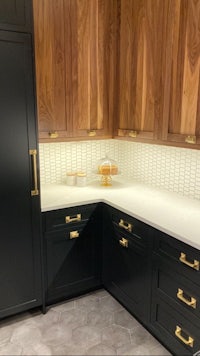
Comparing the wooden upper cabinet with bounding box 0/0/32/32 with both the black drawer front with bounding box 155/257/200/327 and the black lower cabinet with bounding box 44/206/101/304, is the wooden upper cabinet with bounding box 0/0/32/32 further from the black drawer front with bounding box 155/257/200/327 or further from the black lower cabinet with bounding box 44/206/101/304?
the black drawer front with bounding box 155/257/200/327

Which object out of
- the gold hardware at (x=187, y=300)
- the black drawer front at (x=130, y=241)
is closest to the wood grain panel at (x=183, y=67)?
the black drawer front at (x=130, y=241)

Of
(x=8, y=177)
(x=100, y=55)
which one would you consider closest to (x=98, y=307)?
(x=8, y=177)

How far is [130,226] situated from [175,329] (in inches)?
27.0

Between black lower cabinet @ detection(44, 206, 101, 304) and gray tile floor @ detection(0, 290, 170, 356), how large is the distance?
0.49 ft

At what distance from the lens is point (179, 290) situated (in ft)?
5.57

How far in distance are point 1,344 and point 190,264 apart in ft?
4.47

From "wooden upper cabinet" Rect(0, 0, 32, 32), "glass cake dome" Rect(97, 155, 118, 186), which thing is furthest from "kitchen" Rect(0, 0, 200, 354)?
"glass cake dome" Rect(97, 155, 118, 186)

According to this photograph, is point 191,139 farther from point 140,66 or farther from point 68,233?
point 68,233

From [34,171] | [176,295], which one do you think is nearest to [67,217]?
[34,171]

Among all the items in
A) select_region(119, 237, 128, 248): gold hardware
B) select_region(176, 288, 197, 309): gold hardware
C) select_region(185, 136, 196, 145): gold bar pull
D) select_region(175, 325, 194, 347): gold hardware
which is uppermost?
select_region(185, 136, 196, 145): gold bar pull

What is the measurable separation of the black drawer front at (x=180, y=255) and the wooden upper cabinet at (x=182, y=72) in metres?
0.63

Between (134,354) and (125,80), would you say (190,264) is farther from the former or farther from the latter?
(125,80)

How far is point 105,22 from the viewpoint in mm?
2285

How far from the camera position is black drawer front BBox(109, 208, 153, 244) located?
6.27 feet
